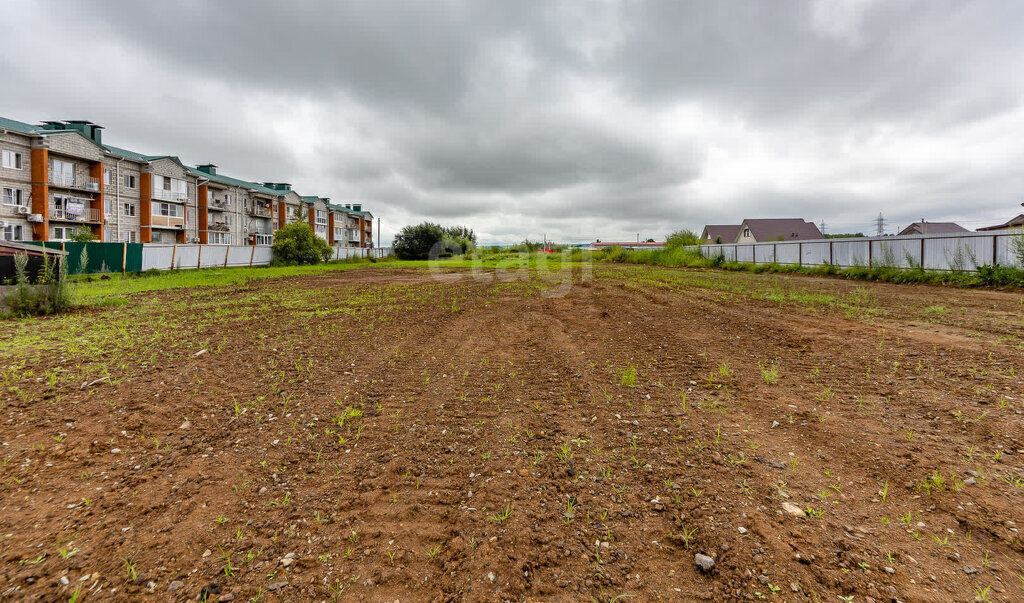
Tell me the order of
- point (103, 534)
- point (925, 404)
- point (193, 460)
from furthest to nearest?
point (925, 404) < point (193, 460) < point (103, 534)

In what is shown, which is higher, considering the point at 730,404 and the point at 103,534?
the point at 730,404

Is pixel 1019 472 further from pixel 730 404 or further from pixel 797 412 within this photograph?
pixel 730 404

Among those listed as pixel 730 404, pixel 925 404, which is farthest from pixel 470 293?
pixel 925 404

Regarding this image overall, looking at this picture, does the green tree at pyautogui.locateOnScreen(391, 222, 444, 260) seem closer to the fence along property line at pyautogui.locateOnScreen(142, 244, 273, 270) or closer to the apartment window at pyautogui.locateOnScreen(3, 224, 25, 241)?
the fence along property line at pyautogui.locateOnScreen(142, 244, 273, 270)

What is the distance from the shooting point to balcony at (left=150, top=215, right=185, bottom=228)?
117 feet

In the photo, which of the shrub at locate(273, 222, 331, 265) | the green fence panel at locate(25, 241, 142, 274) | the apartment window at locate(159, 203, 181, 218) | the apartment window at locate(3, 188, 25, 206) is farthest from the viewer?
the apartment window at locate(159, 203, 181, 218)

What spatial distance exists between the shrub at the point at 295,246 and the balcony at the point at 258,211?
20.7m

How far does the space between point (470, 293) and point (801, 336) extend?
8298 millimetres

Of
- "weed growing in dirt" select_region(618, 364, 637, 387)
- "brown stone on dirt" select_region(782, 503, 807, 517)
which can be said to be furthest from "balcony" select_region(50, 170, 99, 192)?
"brown stone on dirt" select_region(782, 503, 807, 517)

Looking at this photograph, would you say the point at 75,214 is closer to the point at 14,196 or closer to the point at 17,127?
the point at 14,196

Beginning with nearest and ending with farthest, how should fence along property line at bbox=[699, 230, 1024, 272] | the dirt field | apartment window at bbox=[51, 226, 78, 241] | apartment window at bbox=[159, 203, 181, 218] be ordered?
the dirt field
fence along property line at bbox=[699, 230, 1024, 272]
apartment window at bbox=[51, 226, 78, 241]
apartment window at bbox=[159, 203, 181, 218]

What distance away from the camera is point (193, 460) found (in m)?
2.82

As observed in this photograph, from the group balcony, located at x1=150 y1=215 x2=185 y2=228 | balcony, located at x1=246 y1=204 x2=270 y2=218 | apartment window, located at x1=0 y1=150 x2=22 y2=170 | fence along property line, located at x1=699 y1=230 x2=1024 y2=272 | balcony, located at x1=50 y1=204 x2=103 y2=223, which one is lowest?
fence along property line, located at x1=699 y1=230 x2=1024 y2=272

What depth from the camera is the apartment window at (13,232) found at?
84.0 feet
